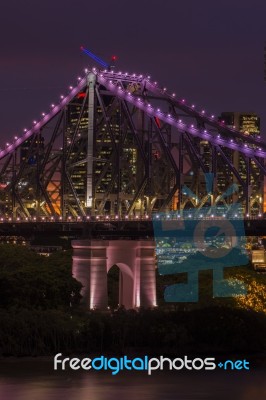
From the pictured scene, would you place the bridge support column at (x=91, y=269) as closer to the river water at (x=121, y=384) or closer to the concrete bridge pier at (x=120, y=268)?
the concrete bridge pier at (x=120, y=268)

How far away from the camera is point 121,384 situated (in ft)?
239

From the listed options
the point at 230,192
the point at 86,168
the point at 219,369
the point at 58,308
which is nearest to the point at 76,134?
the point at 86,168

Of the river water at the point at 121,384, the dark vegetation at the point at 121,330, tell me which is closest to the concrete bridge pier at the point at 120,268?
the dark vegetation at the point at 121,330

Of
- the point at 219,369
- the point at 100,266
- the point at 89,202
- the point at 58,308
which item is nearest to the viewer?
the point at 219,369

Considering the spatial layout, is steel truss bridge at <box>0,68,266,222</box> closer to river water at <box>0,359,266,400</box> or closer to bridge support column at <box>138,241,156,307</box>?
bridge support column at <box>138,241,156,307</box>

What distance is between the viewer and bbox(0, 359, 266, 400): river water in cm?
6962

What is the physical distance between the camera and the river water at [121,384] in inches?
2741

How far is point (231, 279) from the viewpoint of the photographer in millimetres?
112188

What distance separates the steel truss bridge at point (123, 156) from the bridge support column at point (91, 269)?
407 centimetres

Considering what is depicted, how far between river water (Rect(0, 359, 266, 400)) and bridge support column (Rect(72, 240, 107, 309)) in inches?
1002

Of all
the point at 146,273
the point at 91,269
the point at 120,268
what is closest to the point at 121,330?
the point at 91,269

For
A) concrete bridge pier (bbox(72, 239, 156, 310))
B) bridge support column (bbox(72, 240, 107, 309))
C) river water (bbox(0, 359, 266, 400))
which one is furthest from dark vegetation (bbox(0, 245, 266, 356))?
concrete bridge pier (bbox(72, 239, 156, 310))

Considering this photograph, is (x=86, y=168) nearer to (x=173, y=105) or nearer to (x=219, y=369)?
(x=173, y=105)

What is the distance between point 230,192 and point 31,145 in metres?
18.1
